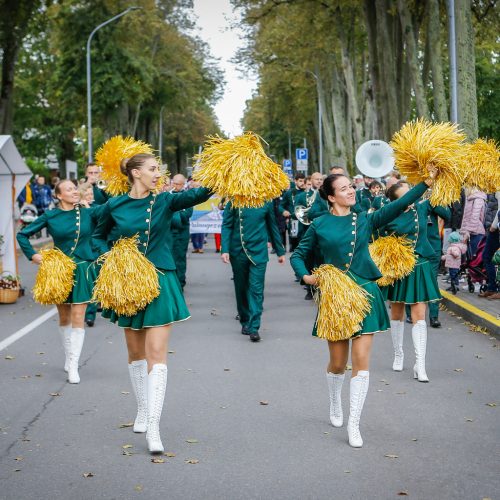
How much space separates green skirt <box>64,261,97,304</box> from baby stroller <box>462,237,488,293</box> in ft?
24.5

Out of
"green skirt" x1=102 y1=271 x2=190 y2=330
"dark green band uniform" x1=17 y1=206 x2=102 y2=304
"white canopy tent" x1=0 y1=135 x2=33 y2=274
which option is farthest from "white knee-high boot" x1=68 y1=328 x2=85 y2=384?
"white canopy tent" x1=0 y1=135 x2=33 y2=274

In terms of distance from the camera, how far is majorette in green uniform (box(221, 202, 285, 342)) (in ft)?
38.7

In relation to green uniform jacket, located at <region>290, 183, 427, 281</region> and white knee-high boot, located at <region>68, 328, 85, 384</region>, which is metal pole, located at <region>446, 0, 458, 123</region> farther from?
green uniform jacket, located at <region>290, 183, 427, 281</region>

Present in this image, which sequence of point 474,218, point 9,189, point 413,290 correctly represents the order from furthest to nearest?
point 9,189, point 474,218, point 413,290

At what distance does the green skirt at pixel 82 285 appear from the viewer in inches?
352

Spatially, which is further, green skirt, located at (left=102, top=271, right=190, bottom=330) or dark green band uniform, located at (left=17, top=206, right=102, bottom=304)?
dark green band uniform, located at (left=17, top=206, right=102, bottom=304)

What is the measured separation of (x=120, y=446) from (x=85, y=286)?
9.34ft

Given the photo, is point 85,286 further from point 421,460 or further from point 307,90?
point 307,90

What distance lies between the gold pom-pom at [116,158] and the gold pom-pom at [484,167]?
2.54m

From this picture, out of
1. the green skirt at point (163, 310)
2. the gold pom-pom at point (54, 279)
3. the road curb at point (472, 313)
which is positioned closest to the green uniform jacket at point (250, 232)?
the road curb at point (472, 313)

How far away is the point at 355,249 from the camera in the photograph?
660cm

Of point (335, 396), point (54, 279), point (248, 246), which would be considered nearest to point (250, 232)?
point (248, 246)

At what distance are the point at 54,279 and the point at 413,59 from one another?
16107 millimetres

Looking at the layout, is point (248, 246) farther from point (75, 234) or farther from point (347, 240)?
point (347, 240)
